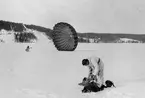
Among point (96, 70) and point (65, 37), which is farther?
point (65, 37)

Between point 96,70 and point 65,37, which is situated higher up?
point 65,37

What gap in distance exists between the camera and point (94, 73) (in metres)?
12.0

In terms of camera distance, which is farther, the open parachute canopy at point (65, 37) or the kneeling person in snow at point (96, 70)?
the open parachute canopy at point (65, 37)

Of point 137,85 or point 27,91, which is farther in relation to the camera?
point 27,91

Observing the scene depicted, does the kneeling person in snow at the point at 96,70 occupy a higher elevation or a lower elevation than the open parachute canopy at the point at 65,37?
lower

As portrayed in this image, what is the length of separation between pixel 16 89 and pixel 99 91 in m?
3.37

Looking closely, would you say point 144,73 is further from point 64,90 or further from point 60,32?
point 60,32

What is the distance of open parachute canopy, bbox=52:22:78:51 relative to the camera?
4095 cm

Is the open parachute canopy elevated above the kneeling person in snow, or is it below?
above

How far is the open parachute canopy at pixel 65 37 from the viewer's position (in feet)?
134

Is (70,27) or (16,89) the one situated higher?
(70,27)

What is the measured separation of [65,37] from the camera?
42.6m

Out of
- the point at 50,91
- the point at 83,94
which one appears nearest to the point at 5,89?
the point at 50,91

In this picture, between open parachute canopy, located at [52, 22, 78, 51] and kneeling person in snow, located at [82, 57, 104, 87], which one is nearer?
kneeling person in snow, located at [82, 57, 104, 87]
